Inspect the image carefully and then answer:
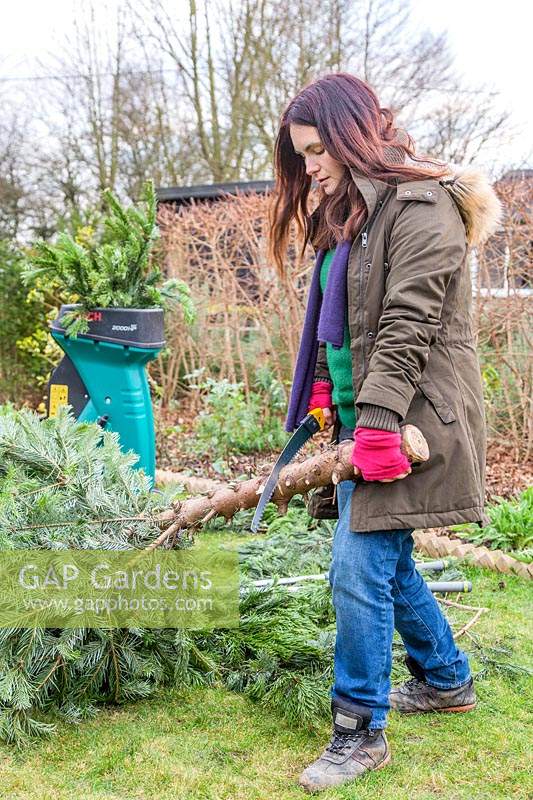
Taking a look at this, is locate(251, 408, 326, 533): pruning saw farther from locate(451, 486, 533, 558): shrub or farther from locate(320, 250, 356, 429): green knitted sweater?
locate(451, 486, 533, 558): shrub

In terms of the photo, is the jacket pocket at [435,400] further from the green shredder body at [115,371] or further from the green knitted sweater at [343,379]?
the green shredder body at [115,371]

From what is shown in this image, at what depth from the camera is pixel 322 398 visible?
9.42ft

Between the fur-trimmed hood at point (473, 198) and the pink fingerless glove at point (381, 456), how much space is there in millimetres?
688

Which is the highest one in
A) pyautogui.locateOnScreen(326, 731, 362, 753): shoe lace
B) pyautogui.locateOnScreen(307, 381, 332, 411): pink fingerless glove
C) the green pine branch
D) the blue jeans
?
the green pine branch

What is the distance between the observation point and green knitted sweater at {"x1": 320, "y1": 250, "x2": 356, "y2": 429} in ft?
8.38

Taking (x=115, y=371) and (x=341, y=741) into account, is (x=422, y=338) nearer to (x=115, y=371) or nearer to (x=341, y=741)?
(x=341, y=741)

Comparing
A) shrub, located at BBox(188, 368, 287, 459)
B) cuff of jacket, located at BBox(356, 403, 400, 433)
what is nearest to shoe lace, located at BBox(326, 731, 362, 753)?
cuff of jacket, located at BBox(356, 403, 400, 433)

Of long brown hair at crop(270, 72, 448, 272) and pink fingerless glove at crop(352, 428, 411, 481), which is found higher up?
long brown hair at crop(270, 72, 448, 272)

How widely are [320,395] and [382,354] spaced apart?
65cm

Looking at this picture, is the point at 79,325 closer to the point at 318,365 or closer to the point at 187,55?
the point at 318,365

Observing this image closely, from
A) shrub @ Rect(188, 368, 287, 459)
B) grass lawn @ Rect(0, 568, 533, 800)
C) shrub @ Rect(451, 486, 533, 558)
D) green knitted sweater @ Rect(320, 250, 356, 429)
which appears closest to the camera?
grass lawn @ Rect(0, 568, 533, 800)

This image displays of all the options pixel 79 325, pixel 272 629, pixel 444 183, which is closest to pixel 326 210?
pixel 444 183

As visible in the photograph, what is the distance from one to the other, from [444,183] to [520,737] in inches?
67.4

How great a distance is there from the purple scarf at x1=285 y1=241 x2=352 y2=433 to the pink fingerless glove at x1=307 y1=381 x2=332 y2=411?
2 centimetres
